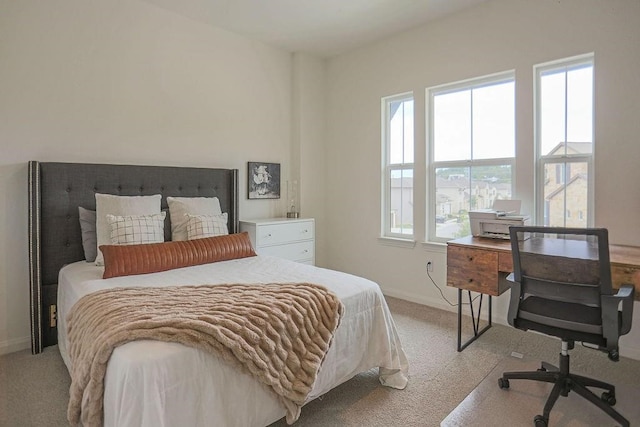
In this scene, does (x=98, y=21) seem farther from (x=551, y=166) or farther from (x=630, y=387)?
(x=630, y=387)

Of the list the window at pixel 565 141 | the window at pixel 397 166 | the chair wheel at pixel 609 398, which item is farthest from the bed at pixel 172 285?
the window at pixel 565 141

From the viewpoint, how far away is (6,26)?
8.34ft

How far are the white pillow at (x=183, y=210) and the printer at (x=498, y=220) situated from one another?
2.18m

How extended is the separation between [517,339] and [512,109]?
73.2 inches

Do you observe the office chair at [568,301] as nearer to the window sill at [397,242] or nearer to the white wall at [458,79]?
the white wall at [458,79]

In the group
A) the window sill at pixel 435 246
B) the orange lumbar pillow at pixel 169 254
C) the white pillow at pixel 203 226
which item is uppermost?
the white pillow at pixel 203 226

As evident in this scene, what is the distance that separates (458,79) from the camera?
3.34m

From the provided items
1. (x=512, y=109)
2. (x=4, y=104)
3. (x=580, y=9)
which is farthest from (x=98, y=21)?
(x=580, y=9)

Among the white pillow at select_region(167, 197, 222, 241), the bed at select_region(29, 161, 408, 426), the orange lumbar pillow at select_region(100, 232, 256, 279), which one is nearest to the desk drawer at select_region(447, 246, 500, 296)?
the bed at select_region(29, 161, 408, 426)

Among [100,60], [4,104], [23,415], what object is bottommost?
[23,415]

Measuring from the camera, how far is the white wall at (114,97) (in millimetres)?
2621

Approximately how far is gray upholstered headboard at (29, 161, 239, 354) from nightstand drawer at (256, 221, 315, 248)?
1.06 meters

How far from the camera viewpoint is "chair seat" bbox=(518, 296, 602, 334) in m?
1.77

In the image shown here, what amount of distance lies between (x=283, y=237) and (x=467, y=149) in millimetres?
1958
